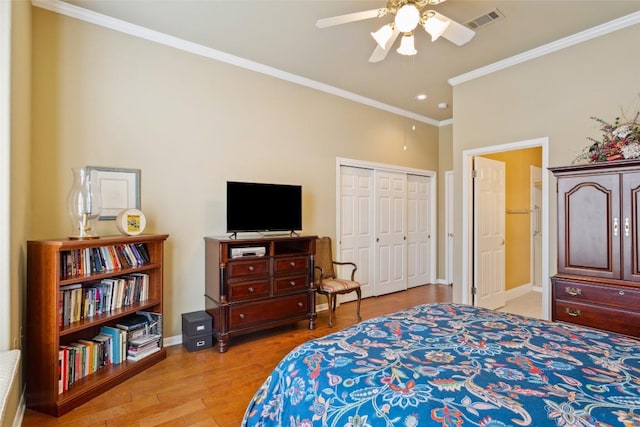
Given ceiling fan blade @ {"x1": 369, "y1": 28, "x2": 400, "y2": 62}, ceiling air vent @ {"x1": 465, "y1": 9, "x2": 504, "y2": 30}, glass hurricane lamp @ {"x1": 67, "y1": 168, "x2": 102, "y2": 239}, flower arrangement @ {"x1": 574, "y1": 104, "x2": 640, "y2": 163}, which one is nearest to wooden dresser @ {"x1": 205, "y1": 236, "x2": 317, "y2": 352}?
glass hurricane lamp @ {"x1": 67, "y1": 168, "x2": 102, "y2": 239}

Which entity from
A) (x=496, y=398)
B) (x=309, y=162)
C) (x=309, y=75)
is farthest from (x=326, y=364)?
(x=309, y=75)

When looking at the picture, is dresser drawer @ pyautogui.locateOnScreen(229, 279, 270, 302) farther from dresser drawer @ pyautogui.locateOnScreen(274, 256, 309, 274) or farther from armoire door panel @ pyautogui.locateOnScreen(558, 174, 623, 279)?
armoire door panel @ pyautogui.locateOnScreen(558, 174, 623, 279)

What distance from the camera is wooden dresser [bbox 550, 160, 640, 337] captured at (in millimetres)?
2455

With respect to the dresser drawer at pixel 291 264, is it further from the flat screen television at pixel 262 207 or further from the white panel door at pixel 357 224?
the white panel door at pixel 357 224

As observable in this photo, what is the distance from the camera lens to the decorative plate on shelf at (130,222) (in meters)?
2.74

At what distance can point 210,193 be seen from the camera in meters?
3.55

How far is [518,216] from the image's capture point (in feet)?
18.1

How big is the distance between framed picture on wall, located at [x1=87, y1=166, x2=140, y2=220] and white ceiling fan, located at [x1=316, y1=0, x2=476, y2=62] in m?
2.13

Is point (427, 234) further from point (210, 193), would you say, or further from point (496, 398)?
point (496, 398)

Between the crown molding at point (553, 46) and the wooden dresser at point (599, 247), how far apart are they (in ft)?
4.65

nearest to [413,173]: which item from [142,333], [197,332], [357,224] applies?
[357,224]

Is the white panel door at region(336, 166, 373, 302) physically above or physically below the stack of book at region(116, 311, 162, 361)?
above

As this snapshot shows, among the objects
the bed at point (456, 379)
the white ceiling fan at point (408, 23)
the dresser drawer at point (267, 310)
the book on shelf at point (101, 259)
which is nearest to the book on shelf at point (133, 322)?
the book on shelf at point (101, 259)

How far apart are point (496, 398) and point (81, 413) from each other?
2475 millimetres
